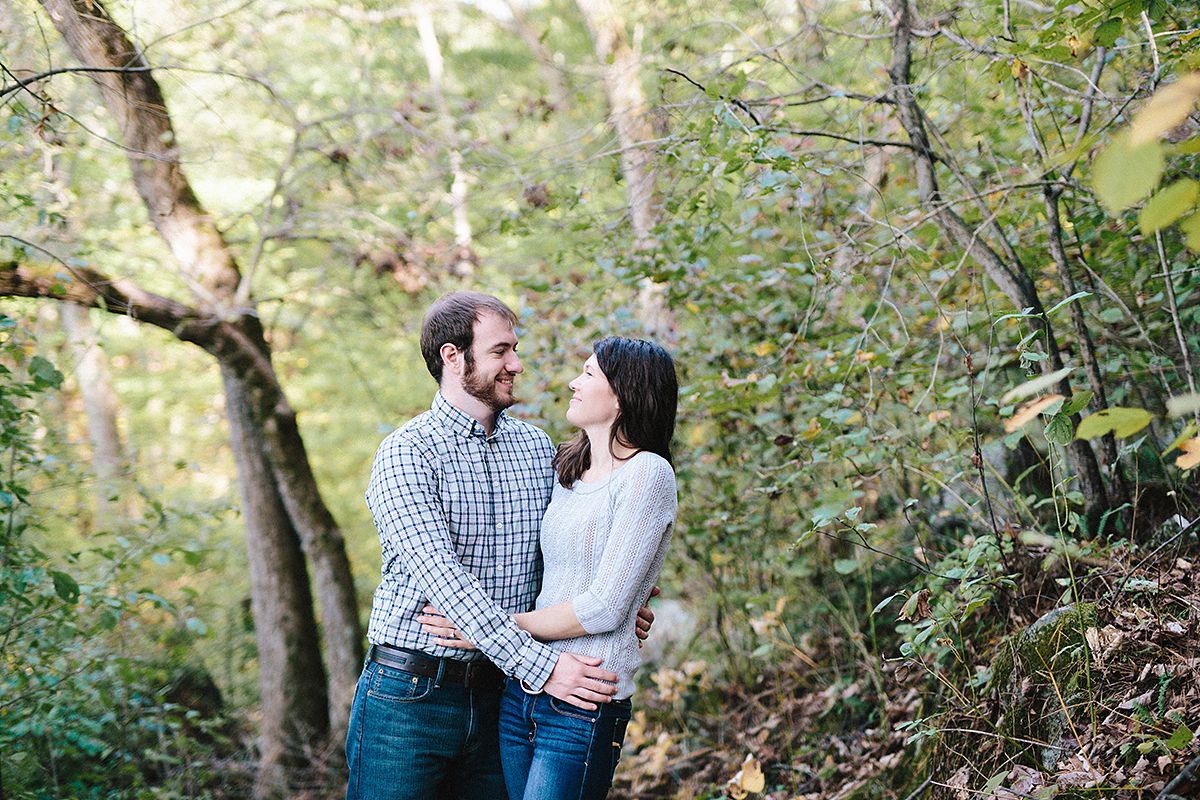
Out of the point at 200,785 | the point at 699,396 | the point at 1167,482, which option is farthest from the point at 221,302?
the point at 1167,482

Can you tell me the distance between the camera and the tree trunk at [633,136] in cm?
397

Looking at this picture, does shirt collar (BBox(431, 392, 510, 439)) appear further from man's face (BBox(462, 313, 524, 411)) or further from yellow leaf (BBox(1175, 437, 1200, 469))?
yellow leaf (BBox(1175, 437, 1200, 469))

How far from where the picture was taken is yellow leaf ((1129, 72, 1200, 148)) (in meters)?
1.20

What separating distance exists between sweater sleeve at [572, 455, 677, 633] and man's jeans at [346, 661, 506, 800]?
0.47m

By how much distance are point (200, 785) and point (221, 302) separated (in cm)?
292

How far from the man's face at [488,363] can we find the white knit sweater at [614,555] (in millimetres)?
410

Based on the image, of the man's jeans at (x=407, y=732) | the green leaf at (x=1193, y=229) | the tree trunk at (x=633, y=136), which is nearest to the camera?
the green leaf at (x=1193, y=229)

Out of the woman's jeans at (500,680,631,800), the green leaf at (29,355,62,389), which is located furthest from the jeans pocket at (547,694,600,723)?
the green leaf at (29,355,62,389)

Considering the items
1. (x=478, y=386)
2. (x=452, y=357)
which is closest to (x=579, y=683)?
(x=478, y=386)

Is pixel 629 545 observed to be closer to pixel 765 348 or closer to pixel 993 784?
pixel 993 784

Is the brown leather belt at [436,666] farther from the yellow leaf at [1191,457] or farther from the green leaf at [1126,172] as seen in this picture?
the green leaf at [1126,172]

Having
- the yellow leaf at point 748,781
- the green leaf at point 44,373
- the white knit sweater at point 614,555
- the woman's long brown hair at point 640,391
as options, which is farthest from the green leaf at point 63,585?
the yellow leaf at point 748,781

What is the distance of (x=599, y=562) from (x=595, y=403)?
0.45 metres

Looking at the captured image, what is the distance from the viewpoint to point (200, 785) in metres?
5.43
